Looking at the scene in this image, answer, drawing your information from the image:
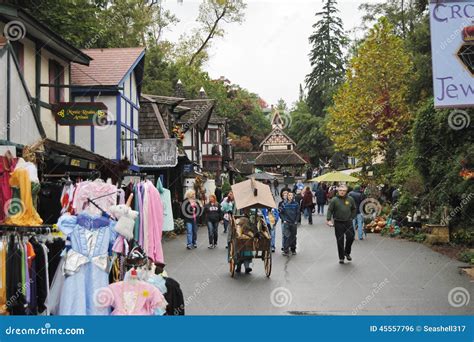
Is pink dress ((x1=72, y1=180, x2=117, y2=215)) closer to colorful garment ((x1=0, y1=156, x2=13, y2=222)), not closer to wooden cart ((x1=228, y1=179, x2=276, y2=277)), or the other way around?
colorful garment ((x1=0, y1=156, x2=13, y2=222))

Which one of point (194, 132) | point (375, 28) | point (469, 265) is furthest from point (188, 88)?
point (469, 265)

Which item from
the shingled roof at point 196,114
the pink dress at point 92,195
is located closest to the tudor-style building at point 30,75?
the pink dress at point 92,195

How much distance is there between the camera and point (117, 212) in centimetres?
891

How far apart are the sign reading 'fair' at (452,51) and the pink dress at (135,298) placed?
19.4 feet

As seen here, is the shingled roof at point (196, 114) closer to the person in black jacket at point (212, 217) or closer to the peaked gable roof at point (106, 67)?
the peaked gable roof at point (106, 67)

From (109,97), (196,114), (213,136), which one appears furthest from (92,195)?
(213,136)

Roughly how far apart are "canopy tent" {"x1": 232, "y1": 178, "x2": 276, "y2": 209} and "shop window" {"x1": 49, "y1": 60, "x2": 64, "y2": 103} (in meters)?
6.59

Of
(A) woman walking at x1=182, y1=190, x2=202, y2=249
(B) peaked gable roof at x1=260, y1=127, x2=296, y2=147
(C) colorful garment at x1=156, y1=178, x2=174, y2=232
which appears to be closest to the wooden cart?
(C) colorful garment at x1=156, y1=178, x2=174, y2=232

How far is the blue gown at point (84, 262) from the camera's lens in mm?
8516

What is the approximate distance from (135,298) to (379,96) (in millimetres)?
28061

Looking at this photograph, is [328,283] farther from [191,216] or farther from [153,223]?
[191,216]

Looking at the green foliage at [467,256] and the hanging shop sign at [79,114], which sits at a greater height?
the hanging shop sign at [79,114]
